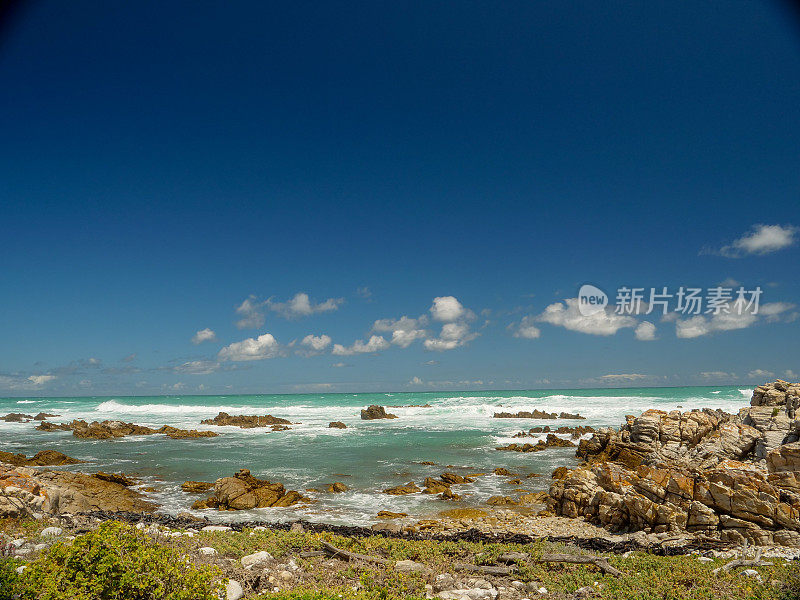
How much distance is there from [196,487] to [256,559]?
12843mm

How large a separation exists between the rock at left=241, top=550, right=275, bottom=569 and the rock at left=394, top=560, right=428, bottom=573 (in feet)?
8.35

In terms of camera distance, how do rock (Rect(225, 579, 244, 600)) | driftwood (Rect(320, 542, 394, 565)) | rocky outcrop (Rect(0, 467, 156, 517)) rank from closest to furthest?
rock (Rect(225, 579, 244, 600))
driftwood (Rect(320, 542, 394, 565))
rocky outcrop (Rect(0, 467, 156, 517))

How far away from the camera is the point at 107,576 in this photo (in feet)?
19.6

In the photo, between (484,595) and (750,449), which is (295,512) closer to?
(484,595)

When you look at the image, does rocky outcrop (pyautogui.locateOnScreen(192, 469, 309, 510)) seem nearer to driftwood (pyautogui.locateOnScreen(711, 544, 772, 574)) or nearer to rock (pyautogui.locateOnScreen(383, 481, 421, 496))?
rock (pyautogui.locateOnScreen(383, 481, 421, 496))

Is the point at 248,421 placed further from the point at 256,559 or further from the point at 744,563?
the point at 744,563

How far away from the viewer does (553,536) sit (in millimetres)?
12891

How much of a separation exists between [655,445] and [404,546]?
755 inches

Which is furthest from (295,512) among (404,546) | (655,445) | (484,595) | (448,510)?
(655,445)

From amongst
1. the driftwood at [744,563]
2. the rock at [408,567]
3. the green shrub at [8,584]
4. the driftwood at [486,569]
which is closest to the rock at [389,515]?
the rock at [408,567]

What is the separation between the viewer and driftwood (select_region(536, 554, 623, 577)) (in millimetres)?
Answer: 9398

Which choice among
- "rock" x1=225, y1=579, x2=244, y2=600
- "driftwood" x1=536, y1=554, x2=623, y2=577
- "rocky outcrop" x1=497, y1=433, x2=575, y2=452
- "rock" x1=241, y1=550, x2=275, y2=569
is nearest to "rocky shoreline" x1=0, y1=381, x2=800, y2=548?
"driftwood" x1=536, y1=554, x2=623, y2=577

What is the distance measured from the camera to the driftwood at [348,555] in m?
9.56

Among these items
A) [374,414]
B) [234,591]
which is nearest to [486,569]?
[234,591]
